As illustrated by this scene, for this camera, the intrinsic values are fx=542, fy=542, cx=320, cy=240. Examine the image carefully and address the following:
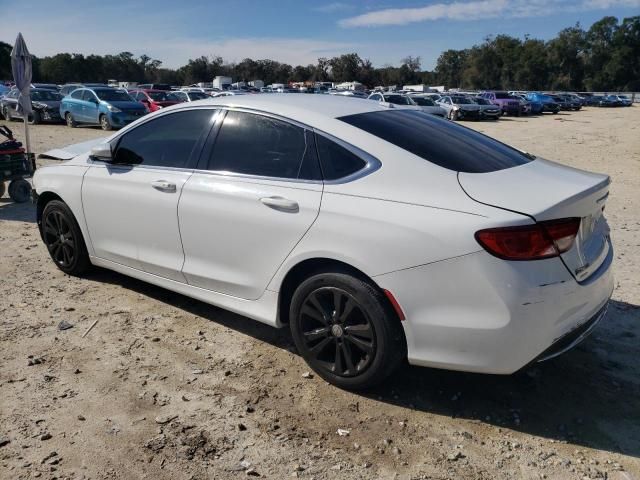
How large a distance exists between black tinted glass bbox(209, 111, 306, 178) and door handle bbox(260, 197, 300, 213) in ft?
0.58

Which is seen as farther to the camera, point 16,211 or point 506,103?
point 506,103

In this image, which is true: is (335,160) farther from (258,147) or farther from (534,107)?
(534,107)

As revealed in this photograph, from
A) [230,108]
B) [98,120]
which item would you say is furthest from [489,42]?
[230,108]

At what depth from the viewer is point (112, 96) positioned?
2102cm

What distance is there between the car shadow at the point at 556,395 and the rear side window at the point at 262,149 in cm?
128

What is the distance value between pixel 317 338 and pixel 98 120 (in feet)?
66.6

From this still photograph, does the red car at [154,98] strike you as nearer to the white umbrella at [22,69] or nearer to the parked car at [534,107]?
the white umbrella at [22,69]

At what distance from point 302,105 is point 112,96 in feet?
64.6

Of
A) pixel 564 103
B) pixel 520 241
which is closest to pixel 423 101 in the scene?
pixel 564 103

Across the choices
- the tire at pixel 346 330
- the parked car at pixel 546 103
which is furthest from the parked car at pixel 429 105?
the tire at pixel 346 330

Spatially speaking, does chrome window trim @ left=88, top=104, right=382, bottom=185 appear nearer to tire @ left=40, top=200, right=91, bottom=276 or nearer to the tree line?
tire @ left=40, top=200, right=91, bottom=276

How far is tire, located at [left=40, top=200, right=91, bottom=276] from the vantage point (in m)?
4.80

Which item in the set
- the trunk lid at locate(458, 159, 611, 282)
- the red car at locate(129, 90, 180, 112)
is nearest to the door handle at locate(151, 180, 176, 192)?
the trunk lid at locate(458, 159, 611, 282)

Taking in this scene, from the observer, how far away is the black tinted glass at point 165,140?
3.96 metres
